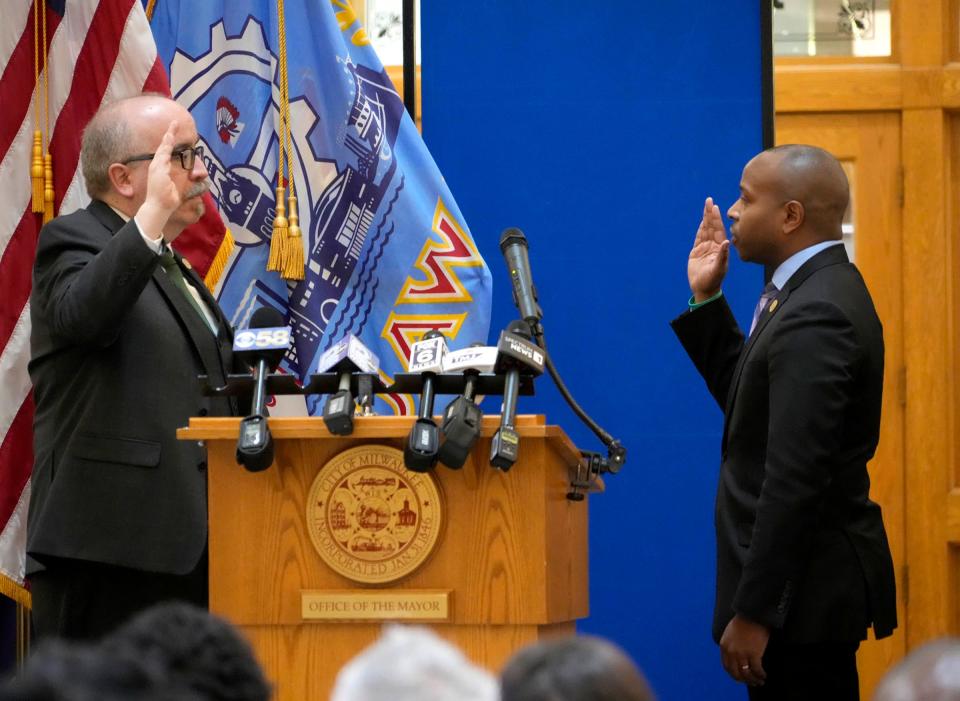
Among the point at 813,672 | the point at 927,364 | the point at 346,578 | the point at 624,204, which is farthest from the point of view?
the point at 927,364

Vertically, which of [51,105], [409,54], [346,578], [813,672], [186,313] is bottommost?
[813,672]

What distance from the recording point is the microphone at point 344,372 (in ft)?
7.65

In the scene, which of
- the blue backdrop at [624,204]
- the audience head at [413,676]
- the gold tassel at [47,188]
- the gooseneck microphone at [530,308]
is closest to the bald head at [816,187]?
the gooseneck microphone at [530,308]

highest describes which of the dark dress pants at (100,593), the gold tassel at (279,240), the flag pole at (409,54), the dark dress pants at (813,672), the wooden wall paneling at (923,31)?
the wooden wall paneling at (923,31)

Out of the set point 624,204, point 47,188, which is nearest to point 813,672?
point 624,204

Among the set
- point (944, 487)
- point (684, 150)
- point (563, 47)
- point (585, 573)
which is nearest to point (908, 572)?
point (944, 487)

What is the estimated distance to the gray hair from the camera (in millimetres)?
3232

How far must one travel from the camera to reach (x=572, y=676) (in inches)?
44.3

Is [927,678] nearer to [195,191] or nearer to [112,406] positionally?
[112,406]

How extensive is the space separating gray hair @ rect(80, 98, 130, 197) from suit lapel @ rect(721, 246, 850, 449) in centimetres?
147

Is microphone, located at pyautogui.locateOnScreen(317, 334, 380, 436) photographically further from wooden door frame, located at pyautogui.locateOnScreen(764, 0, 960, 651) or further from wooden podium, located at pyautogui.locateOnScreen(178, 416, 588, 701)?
wooden door frame, located at pyautogui.locateOnScreen(764, 0, 960, 651)

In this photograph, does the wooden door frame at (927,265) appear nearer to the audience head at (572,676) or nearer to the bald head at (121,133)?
the bald head at (121,133)

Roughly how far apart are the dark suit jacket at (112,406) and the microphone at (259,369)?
41 cm

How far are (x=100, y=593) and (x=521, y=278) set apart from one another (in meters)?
1.12
